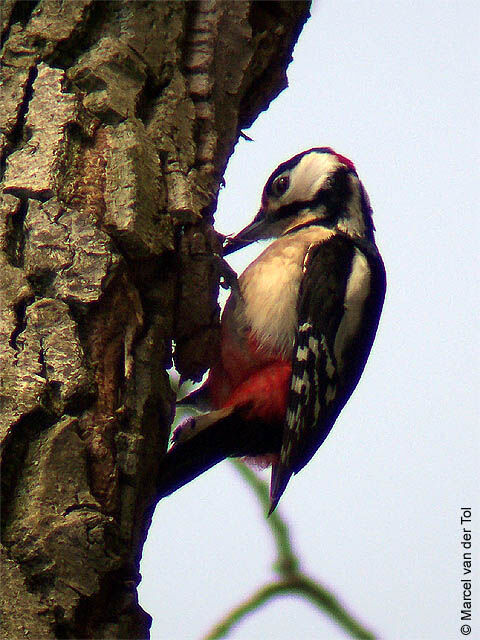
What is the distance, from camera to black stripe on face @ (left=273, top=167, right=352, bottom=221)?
3.25 meters

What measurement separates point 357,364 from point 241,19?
4.20 feet

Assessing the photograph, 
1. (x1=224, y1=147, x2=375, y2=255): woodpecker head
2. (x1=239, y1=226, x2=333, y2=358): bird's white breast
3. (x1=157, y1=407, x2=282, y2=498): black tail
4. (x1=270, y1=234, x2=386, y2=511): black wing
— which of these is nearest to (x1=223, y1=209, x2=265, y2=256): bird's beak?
(x1=224, y1=147, x2=375, y2=255): woodpecker head

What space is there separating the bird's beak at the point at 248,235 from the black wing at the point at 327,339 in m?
0.38

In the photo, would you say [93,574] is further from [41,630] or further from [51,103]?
[51,103]

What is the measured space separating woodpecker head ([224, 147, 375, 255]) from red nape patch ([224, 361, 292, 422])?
653mm

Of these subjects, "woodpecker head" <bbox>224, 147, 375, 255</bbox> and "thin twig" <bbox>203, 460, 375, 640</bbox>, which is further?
"woodpecker head" <bbox>224, 147, 375, 255</bbox>

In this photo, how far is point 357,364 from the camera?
3.05 m

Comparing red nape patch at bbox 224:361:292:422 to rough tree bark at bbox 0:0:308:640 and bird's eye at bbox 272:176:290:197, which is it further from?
bird's eye at bbox 272:176:290:197

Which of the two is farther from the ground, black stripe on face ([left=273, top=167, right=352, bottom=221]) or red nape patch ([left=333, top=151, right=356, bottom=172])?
red nape patch ([left=333, top=151, right=356, bottom=172])

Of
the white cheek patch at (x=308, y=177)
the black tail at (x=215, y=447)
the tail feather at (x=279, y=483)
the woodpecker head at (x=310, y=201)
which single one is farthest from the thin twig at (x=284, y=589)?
the white cheek patch at (x=308, y=177)

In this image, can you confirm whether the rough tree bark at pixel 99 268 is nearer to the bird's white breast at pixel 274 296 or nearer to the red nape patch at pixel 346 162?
the bird's white breast at pixel 274 296

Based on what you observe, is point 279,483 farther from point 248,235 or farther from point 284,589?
point 248,235

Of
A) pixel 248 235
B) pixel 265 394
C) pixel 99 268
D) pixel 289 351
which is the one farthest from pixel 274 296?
pixel 99 268

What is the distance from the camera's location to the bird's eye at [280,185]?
3316 mm
